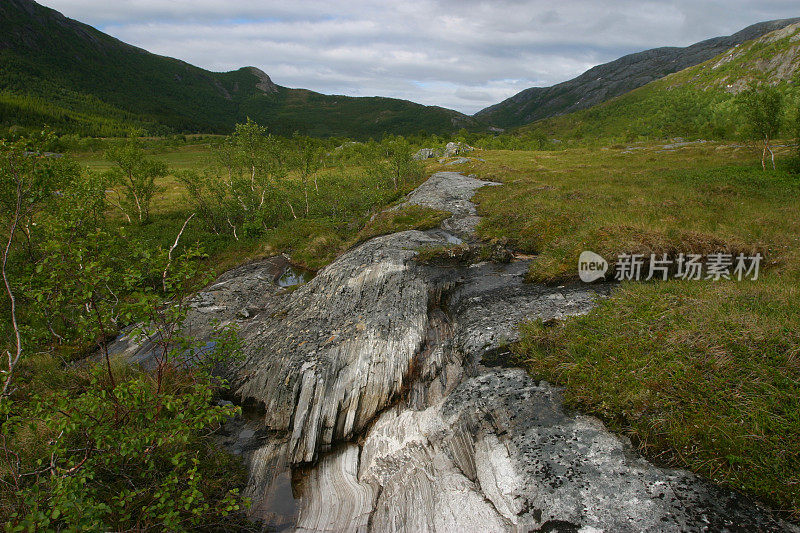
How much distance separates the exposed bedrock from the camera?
22.4 feet

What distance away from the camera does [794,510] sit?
5.70 meters

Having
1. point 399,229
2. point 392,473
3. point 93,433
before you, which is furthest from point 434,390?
point 399,229

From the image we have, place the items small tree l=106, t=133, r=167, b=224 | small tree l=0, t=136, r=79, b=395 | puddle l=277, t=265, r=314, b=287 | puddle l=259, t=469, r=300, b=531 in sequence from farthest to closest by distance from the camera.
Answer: small tree l=106, t=133, r=167, b=224
puddle l=277, t=265, r=314, b=287
puddle l=259, t=469, r=300, b=531
small tree l=0, t=136, r=79, b=395

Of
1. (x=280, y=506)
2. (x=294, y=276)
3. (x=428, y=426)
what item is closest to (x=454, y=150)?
(x=294, y=276)

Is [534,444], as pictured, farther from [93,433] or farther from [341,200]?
[341,200]

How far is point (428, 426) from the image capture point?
32.6ft

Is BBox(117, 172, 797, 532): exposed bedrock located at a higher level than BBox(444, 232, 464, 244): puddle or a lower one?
lower

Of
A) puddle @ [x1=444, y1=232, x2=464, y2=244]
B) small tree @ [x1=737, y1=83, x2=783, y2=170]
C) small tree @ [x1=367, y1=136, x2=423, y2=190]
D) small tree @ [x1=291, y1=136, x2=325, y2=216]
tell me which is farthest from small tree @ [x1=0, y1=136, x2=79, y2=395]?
small tree @ [x1=737, y1=83, x2=783, y2=170]

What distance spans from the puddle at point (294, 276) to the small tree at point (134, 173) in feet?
85.7

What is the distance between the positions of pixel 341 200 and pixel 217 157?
14.8 m

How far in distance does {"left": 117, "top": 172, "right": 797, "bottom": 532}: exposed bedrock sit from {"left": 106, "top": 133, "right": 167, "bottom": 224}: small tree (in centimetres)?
3423

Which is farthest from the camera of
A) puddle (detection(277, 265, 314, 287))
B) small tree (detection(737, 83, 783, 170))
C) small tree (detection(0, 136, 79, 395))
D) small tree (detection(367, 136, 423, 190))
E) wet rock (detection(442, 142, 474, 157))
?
wet rock (detection(442, 142, 474, 157))

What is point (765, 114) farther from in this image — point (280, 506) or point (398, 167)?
point (280, 506)

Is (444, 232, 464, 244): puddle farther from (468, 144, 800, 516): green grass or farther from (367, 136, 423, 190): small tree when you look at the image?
(367, 136, 423, 190): small tree
